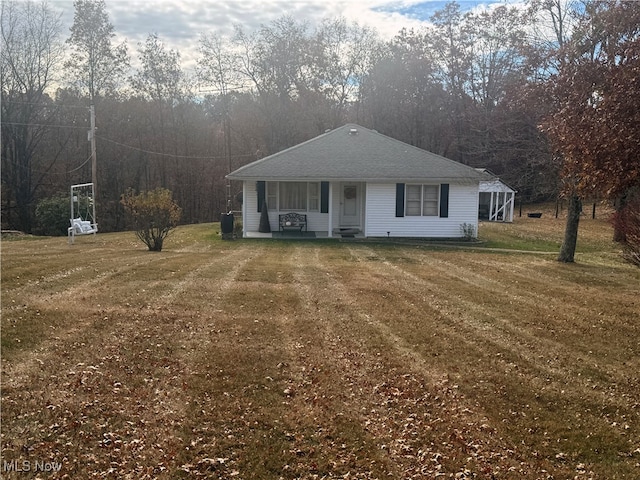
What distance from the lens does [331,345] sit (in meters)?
6.64

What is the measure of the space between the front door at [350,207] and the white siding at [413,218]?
1390mm

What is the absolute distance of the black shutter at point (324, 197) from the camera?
802 inches

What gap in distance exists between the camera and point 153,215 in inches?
580

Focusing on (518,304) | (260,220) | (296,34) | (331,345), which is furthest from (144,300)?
(296,34)

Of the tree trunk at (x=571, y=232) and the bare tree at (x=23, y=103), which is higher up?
the bare tree at (x=23, y=103)

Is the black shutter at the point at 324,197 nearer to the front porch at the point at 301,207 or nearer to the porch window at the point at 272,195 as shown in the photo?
the front porch at the point at 301,207

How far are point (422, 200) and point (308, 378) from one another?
1544cm

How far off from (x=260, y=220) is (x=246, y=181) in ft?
5.60

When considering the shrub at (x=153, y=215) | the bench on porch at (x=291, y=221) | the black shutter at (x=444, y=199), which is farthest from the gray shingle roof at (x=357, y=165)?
the shrub at (x=153, y=215)

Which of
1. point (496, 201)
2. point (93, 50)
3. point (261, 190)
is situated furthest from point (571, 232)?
point (93, 50)

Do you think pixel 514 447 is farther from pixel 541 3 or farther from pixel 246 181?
pixel 246 181

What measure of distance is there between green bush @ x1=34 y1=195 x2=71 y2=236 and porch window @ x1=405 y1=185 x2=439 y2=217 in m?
17.4

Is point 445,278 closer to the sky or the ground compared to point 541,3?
closer to the ground

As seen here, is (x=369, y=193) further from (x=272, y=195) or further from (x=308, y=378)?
(x=308, y=378)
